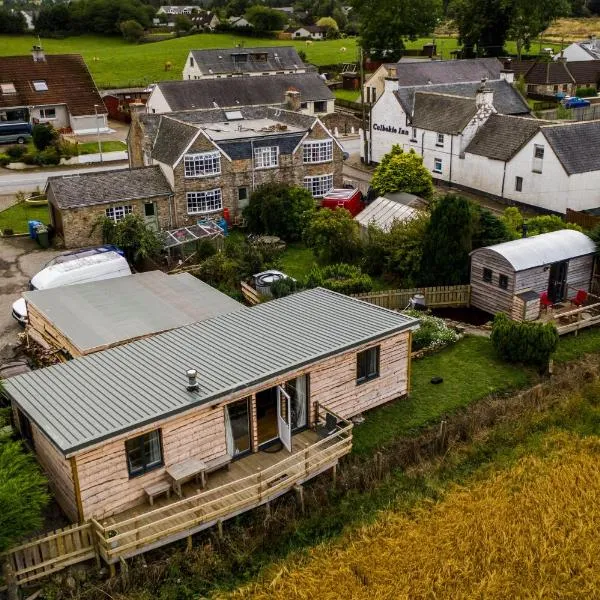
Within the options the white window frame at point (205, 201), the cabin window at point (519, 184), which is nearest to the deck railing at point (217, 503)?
the white window frame at point (205, 201)

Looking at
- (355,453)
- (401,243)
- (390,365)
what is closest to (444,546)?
(355,453)

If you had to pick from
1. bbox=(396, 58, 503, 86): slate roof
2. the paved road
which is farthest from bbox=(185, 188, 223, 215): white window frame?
bbox=(396, 58, 503, 86): slate roof

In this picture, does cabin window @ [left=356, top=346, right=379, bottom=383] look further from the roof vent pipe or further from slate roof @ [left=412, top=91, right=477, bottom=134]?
slate roof @ [left=412, top=91, right=477, bottom=134]

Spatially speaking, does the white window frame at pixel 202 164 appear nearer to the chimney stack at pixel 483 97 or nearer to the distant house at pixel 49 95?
the chimney stack at pixel 483 97

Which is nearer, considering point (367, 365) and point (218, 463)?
point (218, 463)

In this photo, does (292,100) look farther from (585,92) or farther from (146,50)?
(146,50)

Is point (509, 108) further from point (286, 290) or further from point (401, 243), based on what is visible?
point (286, 290)

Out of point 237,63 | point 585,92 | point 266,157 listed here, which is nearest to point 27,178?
point 266,157
